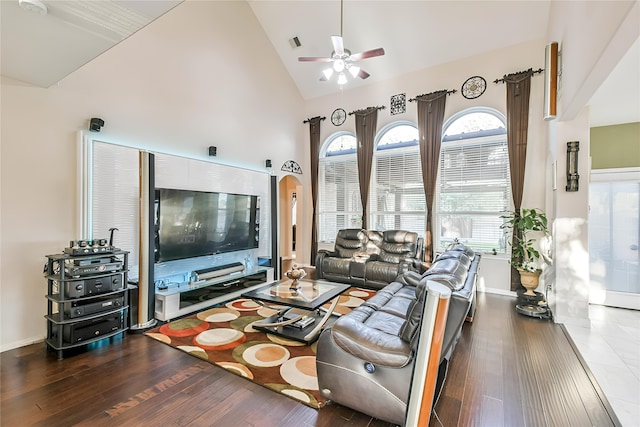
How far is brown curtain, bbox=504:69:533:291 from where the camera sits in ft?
15.4

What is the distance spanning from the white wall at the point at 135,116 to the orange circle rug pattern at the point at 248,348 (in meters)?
1.48

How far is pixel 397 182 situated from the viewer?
605 centimetres

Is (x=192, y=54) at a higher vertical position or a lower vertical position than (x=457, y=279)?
higher

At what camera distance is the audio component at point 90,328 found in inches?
105

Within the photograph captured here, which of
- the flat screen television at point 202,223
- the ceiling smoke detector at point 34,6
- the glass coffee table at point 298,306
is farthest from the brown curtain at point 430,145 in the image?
the ceiling smoke detector at point 34,6

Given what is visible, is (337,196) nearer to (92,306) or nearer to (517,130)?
(517,130)

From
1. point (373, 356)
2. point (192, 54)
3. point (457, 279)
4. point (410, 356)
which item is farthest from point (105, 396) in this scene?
point (192, 54)

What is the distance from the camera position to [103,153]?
3.46m

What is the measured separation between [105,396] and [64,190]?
234 centimetres

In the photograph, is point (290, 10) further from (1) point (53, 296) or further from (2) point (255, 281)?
(1) point (53, 296)

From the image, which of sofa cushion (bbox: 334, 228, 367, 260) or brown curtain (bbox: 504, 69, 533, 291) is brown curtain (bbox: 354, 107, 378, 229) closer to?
sofa cushion (bbox: 334, 228, 367, 260)

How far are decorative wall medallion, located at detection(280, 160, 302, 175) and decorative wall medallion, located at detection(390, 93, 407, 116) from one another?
2.53 metres

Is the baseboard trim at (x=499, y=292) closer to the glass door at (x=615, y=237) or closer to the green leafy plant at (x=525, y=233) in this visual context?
the green leafy plant at (x=525, y=233)

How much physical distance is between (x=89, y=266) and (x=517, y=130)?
6.29 m
